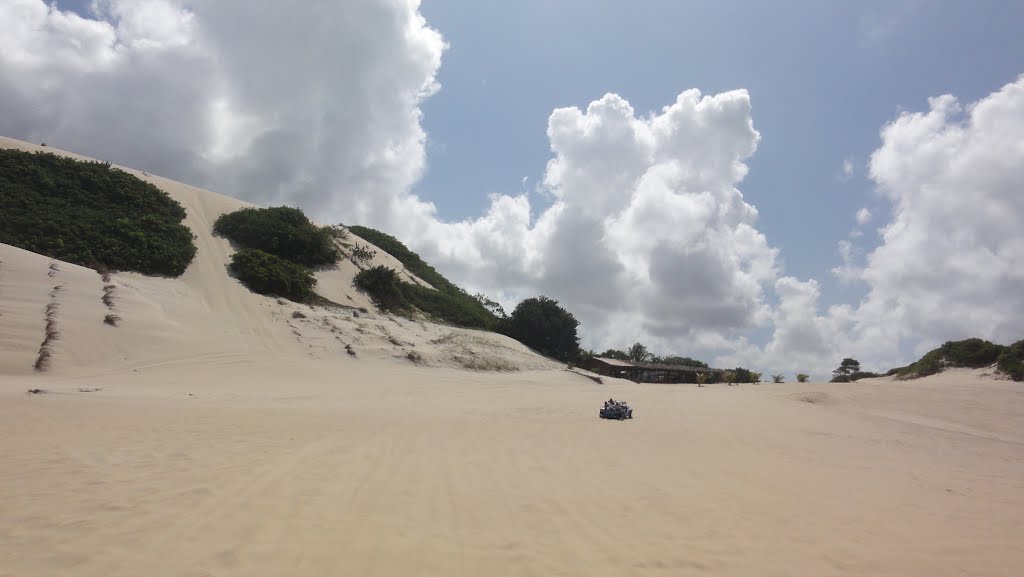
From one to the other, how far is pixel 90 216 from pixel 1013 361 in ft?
148

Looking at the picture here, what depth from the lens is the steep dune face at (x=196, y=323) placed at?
16188 millimetres

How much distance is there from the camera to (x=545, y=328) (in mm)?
35781

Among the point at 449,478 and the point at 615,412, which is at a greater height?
the point at 615,412

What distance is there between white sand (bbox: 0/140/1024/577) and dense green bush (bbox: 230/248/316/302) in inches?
376

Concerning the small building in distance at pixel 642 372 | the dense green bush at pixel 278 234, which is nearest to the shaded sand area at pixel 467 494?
the dense green bush at pixel 278 234

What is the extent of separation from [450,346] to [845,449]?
19009 millimetres

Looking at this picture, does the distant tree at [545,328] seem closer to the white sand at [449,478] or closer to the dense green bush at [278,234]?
the dense green bush at [278,234]

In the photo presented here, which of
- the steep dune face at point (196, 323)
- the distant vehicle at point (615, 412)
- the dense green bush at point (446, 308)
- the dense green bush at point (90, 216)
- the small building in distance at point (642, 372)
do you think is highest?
the dense green bush at point (90, 216)

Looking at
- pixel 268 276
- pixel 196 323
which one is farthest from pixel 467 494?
pixel 268 276

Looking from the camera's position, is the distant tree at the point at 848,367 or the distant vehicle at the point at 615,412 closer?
the distant vehicle at the point at 615,412

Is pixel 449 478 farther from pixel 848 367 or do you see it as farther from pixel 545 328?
pixel 848 367

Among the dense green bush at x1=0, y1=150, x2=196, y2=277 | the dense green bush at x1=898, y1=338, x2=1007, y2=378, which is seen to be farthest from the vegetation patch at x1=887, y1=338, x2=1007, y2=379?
the dense green bush at x1=0, y1=150, x2=196, y2=277

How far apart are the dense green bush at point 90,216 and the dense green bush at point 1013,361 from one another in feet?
129

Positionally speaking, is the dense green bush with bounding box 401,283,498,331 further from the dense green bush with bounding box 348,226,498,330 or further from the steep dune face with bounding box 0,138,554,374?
the steep dune face with bounding box 0,138,554,374
